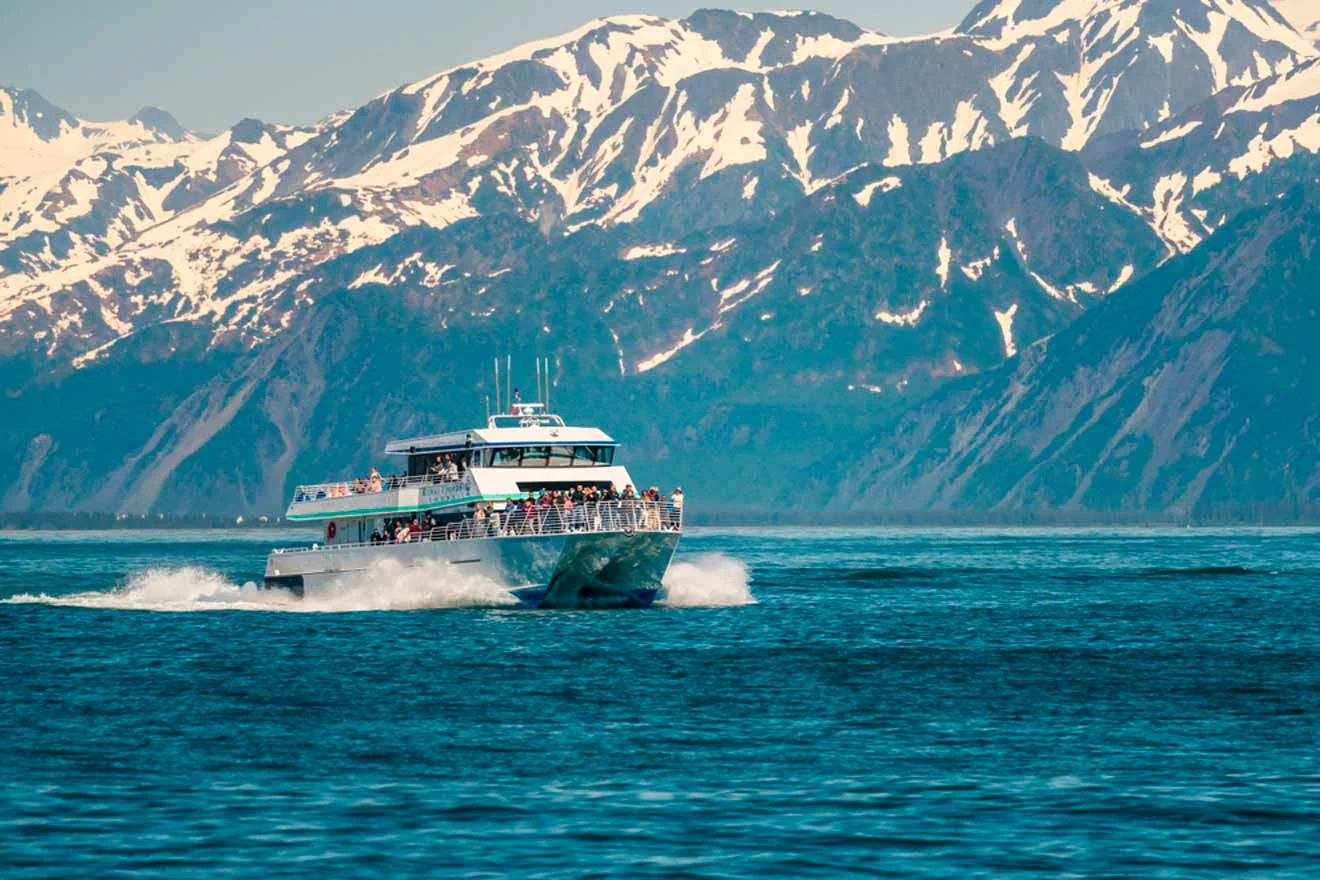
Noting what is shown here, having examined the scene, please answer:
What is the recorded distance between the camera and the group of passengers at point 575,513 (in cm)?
10725

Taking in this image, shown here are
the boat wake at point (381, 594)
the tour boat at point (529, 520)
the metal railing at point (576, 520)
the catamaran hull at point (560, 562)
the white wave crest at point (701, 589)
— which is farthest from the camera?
the white wave crest at point (701, 589)

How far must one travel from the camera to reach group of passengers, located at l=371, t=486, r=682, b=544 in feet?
352

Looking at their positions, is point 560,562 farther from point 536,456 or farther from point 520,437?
point 520,437

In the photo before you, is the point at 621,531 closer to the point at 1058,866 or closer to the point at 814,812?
the point at 814,812

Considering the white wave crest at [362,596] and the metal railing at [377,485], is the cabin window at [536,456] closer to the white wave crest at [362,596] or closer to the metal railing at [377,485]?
the metal railing at [377,485]

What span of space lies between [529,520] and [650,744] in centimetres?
4604

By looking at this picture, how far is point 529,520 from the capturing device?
10762 centimetres

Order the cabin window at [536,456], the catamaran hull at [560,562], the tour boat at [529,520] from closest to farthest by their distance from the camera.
Answer: the tour boat at [529,520] < the catamaran hull at [560,562] < the cabin window at [536,456]

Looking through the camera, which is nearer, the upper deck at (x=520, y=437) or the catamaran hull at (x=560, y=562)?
the catamaran hull at (x=560, y=562)

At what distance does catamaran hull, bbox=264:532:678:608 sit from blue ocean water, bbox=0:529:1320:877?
4.89 ft

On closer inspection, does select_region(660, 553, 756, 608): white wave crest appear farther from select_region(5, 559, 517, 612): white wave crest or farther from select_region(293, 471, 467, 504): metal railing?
select_region(293, 471, 467, 504): metal railing

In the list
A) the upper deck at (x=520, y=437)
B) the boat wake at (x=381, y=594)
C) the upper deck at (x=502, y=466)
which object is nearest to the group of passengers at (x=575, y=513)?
the upper deck at (x=502, y=466)

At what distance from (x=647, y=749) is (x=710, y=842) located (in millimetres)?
13560

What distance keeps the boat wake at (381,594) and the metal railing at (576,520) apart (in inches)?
109
